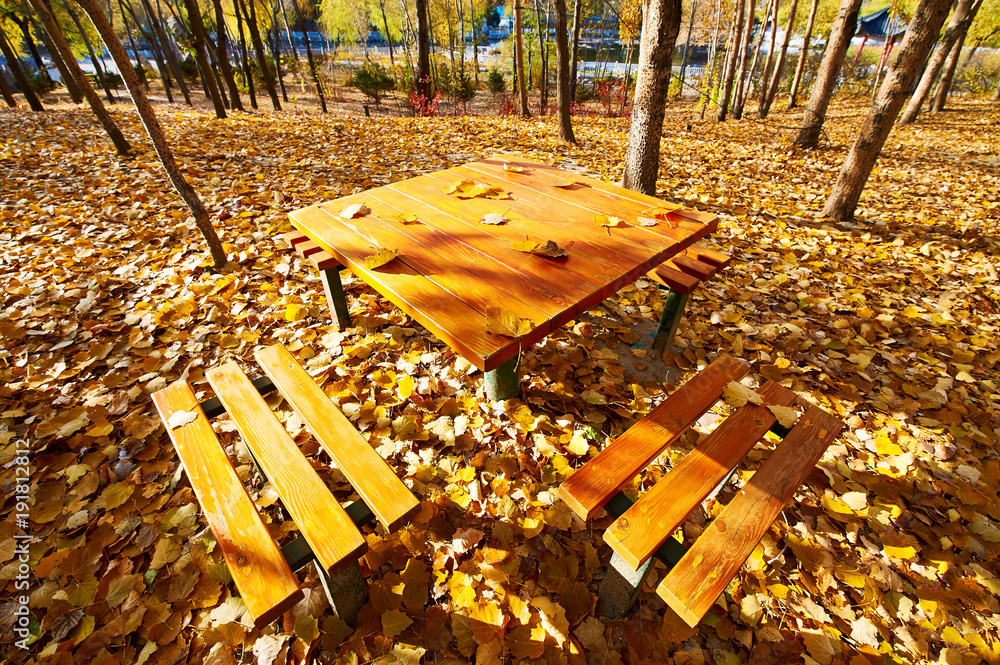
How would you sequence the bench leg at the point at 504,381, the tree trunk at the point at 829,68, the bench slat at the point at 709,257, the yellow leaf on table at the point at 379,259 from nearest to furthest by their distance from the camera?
the yellow leaf on table at the point at 379,259 → the bench leg at the point at 504,381 → the bench slat at the point at 709,257 → the tree trunk at the point at 829,68

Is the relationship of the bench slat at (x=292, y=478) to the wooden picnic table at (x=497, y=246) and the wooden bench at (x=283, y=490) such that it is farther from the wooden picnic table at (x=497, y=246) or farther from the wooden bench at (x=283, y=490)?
the wooden picnic table at (x=497, y=246)

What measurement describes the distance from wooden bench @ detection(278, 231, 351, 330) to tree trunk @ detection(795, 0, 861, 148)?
6.61 metres

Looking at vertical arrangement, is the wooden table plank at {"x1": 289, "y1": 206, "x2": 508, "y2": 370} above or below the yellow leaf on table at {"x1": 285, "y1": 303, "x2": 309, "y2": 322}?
above

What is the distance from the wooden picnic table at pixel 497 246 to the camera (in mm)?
1396

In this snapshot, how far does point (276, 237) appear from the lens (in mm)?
3469

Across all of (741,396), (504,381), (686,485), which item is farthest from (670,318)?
(686,485)

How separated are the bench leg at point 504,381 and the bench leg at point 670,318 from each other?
38.3 inches

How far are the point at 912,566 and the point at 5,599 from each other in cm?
328

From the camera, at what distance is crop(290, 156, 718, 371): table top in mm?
1396

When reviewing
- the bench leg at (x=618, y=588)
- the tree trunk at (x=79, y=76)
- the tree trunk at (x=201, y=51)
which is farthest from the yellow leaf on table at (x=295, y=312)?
the tree trunk at (x=201, y=51)

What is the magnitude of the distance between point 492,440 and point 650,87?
10.4 feet

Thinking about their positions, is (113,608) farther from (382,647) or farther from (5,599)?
(382,647)

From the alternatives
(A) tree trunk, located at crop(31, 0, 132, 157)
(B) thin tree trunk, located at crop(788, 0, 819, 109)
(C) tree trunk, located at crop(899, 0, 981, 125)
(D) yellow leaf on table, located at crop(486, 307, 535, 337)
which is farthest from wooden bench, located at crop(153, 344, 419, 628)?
(B) thin tree trunk, located at crop(788, 0, 819, 109)

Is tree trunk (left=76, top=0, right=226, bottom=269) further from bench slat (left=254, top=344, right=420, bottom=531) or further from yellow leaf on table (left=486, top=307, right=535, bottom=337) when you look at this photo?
yellow leaf on table (left=486, top=307, right=535, bottom=337)
